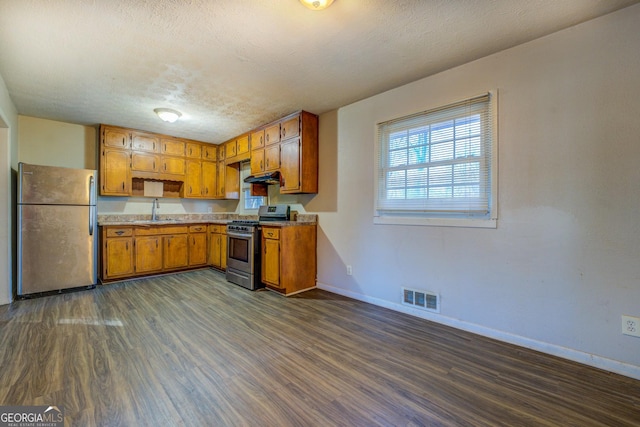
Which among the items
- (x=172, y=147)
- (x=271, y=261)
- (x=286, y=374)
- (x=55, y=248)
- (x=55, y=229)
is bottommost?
(x=286, y=374)

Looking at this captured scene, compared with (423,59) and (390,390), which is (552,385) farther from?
(423,59)

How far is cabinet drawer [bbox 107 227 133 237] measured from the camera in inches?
165

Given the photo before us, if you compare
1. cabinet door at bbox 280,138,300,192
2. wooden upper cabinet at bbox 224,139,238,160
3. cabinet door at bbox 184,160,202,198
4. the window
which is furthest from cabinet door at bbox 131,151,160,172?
the window

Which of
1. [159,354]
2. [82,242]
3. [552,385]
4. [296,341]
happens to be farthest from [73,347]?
[552,385]

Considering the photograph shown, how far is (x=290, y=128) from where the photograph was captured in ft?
13.2

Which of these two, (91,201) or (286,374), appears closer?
(286,374)

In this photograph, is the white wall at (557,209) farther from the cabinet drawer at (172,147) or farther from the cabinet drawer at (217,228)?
the cabinet drawer at (172,147)

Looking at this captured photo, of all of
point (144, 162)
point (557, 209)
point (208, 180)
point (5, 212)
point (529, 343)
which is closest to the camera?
point (557, 209)

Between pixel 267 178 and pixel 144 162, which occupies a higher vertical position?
pixel 144 162

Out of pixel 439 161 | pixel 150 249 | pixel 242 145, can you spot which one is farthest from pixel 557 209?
pixel 150 249

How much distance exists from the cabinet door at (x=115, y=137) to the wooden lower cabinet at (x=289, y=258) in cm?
290

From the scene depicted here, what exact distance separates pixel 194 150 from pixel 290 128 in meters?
2.44

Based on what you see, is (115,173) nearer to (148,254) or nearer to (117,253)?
(117,253)

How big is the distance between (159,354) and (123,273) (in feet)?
9.24
